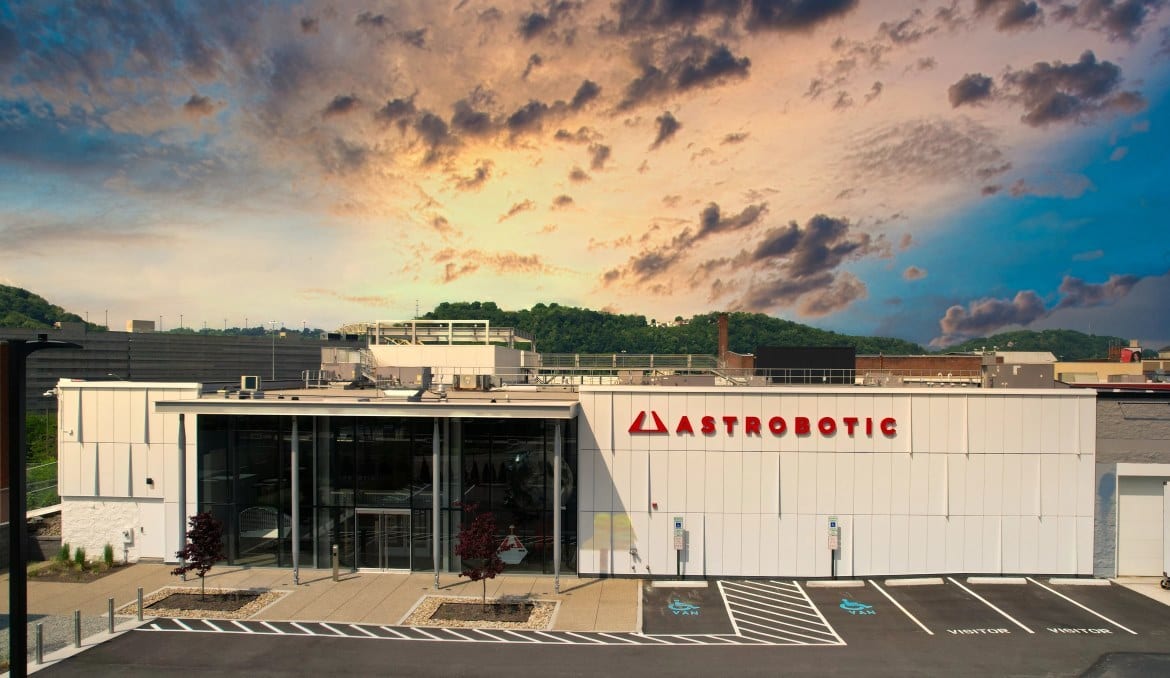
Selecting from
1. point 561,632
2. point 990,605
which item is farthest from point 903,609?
point 561,632

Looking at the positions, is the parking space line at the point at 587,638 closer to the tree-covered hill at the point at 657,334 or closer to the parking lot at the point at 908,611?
the parking lot at the point at 908,611

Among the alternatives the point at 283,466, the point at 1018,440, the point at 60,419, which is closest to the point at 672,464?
the point at 1018,440

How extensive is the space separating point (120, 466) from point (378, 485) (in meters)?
11.1

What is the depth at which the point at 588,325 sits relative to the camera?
13600 cm

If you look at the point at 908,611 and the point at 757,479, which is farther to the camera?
the point at 757,479

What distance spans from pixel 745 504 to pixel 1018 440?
10.4 metres

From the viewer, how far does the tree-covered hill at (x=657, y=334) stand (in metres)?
132

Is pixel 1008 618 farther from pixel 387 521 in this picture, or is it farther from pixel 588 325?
pixel 588 325

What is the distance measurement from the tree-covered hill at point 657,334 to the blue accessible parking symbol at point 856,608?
104745 mm

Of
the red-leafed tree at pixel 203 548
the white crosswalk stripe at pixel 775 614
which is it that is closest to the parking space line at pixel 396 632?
the red-leafed tree at pixel 203 548

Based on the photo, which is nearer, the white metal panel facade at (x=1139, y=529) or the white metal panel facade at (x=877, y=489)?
the white metal panel facade at (x=877, y=489)

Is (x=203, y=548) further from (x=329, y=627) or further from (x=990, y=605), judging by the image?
(x=990, y=605)

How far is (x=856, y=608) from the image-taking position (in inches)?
959

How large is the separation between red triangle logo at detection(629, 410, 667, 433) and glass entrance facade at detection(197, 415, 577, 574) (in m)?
2.35
